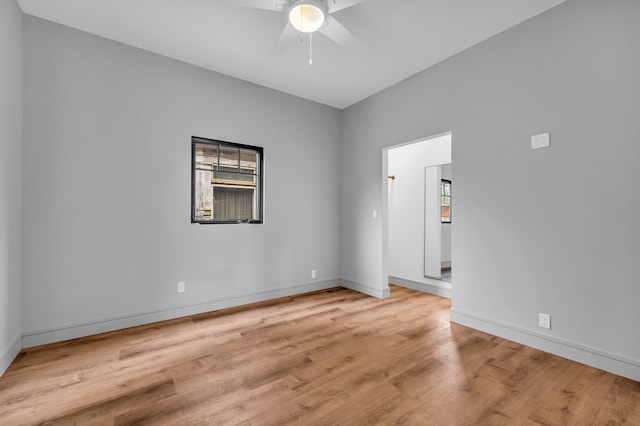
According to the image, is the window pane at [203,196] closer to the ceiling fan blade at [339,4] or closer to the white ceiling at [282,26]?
the white ceiling at [282,26]

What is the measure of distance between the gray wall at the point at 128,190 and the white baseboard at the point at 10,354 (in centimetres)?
10

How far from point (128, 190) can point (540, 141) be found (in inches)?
159

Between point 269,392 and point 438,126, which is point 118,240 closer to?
point 269,392

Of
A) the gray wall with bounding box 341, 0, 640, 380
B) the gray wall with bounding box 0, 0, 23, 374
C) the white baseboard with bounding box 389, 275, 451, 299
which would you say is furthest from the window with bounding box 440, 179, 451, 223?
the gray wall with bounding box 0, 0, 23, 374

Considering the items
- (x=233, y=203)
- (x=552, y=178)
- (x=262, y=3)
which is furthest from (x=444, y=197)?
(x=262, y=3)

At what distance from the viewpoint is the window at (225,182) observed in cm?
359

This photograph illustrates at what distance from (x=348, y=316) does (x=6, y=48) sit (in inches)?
154

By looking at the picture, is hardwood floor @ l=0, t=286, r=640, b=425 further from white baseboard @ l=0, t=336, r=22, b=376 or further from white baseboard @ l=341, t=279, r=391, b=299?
white baseboard @ l=341, t=279, r=391, b=299

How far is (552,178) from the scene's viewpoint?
8.38 ft

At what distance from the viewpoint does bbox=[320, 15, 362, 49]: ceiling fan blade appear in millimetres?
2303

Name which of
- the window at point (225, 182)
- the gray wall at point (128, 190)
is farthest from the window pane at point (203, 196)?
the gray wall at point (128, 190)

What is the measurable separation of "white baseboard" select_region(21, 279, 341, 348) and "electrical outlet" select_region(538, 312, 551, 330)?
289 centimetres

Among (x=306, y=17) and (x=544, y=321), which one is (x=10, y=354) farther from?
(x=544, y=321)

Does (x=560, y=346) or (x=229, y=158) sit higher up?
(x=229, y=158)
